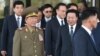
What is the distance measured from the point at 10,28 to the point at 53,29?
3.34 ft

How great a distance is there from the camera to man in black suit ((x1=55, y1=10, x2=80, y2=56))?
776cm

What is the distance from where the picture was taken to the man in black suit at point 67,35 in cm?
776

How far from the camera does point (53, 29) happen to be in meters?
8.66

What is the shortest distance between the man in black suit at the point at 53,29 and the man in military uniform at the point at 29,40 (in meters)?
1.46

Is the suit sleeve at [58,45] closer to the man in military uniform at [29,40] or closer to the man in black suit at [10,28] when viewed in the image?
the man in military uniform at [29,40]

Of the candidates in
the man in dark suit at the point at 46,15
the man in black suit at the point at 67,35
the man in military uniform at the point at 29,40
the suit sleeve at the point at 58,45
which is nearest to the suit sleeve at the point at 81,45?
the man in military uniform at the point at 29,40

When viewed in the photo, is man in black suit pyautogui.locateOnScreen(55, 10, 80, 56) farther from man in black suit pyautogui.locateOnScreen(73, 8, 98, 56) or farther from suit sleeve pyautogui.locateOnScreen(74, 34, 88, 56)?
suit sleeve pyautogui.locateOnScreen(74, 34, 88, 56)

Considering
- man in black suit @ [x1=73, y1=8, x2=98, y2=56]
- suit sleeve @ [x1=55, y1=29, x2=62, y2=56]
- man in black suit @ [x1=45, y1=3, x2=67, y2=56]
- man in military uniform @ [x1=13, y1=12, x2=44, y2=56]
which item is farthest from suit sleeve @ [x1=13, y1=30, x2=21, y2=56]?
man in black suit @ [x1=45, y1=3, x2=67, y2=56]

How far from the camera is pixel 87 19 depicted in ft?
19.4

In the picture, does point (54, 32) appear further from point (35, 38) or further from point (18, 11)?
point (35, 38)

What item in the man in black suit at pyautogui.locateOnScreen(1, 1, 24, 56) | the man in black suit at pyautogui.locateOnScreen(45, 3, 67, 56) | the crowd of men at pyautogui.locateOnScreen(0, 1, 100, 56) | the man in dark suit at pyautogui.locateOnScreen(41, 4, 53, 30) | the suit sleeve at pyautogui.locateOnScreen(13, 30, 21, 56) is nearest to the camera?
the crowd of men at pyautogui.locateOnScreen(0, 1, 100, 56)

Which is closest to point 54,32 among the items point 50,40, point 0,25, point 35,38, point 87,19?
point 50,40

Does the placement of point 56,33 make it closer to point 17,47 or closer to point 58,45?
point 58,45

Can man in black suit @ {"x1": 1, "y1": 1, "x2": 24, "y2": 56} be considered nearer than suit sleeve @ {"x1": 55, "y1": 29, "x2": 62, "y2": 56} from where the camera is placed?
No
